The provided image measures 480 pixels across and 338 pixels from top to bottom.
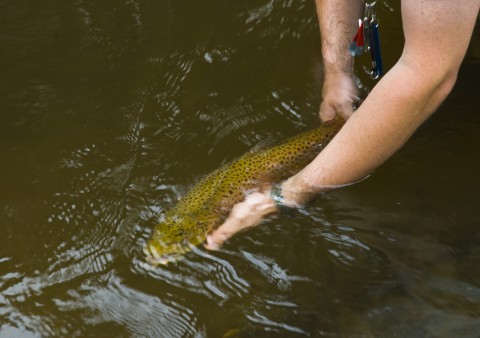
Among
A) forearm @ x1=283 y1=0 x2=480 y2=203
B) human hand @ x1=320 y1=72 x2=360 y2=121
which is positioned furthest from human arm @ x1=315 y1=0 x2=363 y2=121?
forearm @ x1=283 y1=0 x2=480 y2=203

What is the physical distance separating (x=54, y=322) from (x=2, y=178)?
27.0 inches

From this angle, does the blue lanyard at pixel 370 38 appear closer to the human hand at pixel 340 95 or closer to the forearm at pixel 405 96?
the human hand at pixel 340 95

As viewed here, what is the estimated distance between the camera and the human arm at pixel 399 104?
165cm

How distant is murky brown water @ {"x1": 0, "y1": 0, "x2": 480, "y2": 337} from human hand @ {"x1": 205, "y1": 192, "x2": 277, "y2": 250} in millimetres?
40

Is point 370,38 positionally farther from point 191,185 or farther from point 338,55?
point 191,185

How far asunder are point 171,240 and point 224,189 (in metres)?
0.29

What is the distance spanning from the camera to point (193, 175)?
246 centimetres

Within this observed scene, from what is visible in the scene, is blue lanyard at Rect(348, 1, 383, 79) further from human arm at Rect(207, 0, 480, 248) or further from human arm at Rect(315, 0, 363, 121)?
human arm at Rect(207, 0, 480, 248)

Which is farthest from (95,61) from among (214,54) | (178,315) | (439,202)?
(439,202)

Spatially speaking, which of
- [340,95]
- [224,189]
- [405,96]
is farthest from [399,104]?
[224,189]

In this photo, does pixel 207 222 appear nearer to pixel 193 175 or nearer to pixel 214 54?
pixel 193 175

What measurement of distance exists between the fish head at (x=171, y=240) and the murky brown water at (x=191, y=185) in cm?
4

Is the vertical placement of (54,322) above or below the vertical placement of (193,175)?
below

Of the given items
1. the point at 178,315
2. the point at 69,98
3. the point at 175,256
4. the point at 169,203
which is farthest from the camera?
the point at 69,98
